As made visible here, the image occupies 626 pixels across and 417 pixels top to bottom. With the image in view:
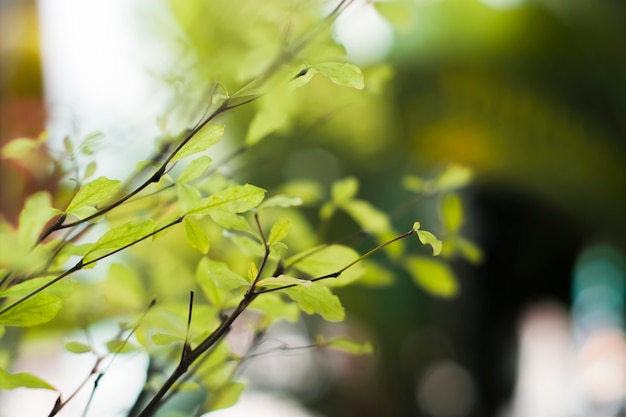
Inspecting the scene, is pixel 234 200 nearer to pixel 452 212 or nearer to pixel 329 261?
pixel 329 261

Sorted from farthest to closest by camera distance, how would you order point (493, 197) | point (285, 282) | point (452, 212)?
point (493, 197) < point (452, 212) < point (285, 282)

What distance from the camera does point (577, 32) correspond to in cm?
156

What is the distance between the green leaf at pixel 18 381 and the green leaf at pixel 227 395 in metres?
0.09

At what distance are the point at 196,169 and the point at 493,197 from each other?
1.63 meters

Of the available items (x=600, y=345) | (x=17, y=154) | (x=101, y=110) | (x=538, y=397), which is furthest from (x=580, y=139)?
(x=17, y=154)

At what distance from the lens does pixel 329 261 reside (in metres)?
0.32

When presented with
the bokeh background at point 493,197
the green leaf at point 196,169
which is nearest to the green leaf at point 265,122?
the green leaf at point 196,169

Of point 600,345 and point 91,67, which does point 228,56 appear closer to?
point 91,67

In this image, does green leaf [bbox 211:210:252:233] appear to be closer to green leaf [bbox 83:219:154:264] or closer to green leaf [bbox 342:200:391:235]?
green leaf [bbox 83:219:154:264]

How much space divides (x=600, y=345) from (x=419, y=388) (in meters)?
0.53

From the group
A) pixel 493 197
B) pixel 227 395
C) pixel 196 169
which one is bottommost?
pixel 227 395

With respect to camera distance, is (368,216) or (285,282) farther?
(368,216)

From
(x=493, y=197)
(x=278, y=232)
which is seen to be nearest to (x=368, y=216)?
(x=278, y=232)

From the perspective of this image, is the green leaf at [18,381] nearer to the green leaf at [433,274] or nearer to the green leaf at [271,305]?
the green leaf at [271,305]
